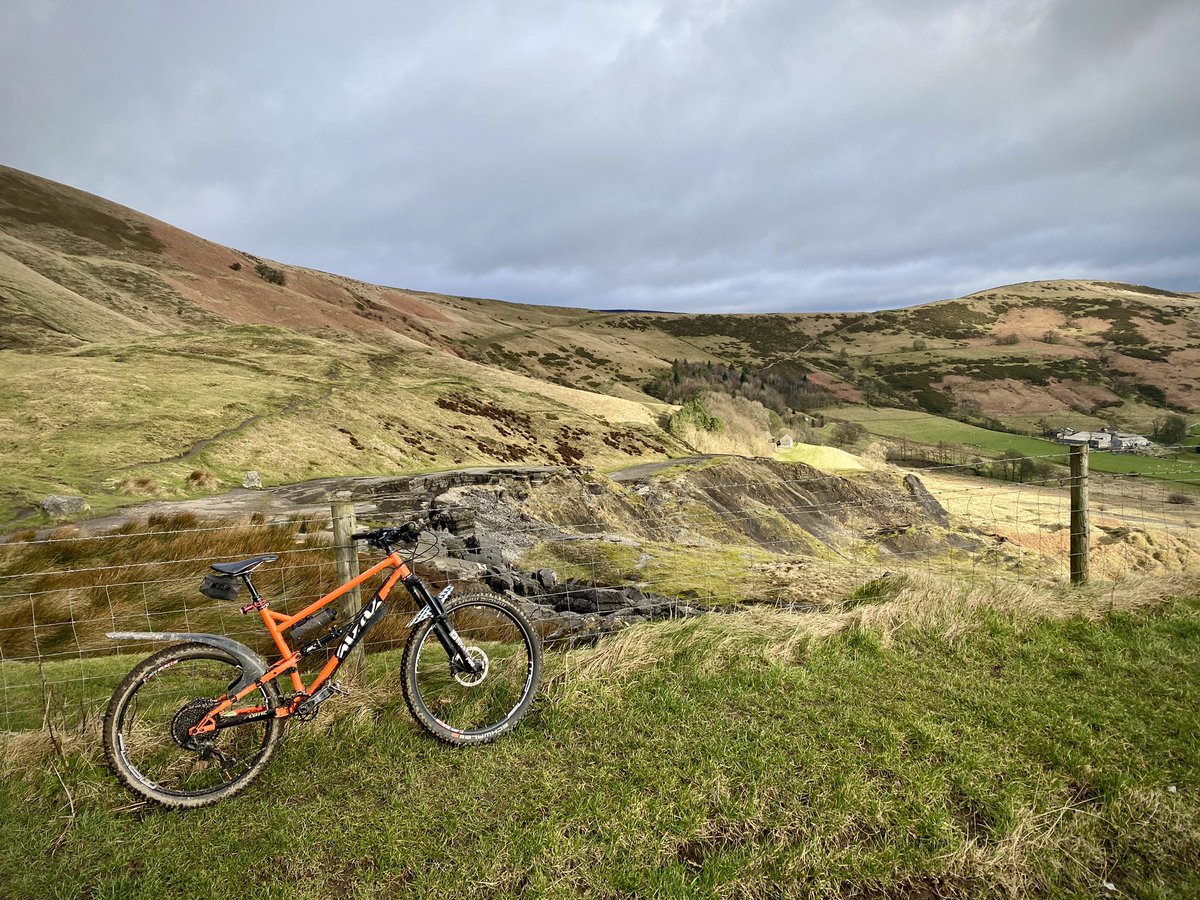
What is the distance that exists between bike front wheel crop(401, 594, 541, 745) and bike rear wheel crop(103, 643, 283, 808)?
0.98m

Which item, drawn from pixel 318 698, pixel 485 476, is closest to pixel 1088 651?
pixel 318 698

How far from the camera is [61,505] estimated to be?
14.0 metres

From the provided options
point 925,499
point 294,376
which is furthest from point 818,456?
point 294,376

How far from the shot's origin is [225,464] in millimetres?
20906

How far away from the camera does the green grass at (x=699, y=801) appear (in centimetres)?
314

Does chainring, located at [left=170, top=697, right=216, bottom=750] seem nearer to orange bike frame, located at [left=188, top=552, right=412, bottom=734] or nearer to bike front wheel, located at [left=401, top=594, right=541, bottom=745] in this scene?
orange bike frame, located at [left=188, top=552, right=412, bottom=734]

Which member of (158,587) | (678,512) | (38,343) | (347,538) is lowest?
(678,512)

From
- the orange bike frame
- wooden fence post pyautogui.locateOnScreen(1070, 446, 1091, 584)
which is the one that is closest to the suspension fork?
the orange bike frame

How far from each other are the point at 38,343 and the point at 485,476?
28547mm

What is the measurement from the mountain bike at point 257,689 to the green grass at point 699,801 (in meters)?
0.19

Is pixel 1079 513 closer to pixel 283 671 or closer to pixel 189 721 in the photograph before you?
pixel 283 671

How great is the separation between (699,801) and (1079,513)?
7.30 metres

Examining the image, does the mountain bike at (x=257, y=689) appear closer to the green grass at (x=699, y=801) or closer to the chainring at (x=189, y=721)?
the chainring at (x=189, y=721)

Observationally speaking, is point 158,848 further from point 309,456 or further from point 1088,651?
point 309,456
